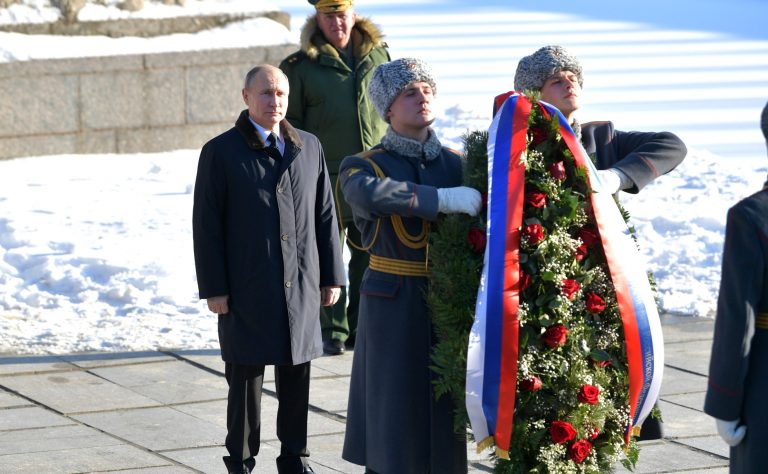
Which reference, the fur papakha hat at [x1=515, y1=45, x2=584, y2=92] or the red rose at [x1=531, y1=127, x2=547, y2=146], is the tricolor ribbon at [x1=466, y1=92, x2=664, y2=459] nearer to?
the red rose at [x1=531, y1=127, x2=547, y2=146]

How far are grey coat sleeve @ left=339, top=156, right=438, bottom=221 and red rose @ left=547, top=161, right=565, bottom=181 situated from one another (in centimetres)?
40

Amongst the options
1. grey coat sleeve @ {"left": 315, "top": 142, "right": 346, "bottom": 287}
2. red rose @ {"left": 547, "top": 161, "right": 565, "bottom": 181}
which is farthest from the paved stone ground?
red rose @ {"left": 547, "top": 161, "right": 565, "bottom": 181}

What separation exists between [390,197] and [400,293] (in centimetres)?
39

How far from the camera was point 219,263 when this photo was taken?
541 centimetres

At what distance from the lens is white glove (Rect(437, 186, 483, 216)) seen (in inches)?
187

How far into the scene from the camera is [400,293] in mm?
4957

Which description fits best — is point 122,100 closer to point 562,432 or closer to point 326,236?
point 326,236

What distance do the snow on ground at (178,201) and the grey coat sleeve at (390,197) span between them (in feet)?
10.4

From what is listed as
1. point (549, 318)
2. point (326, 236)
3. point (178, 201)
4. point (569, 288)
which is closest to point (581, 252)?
point (569, 288)

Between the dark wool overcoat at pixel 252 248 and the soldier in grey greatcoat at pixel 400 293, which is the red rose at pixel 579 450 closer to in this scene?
the soldier in grey greatcoat at pixel 400 293

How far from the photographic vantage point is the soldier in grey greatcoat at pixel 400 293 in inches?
193

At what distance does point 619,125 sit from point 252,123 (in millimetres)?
9174

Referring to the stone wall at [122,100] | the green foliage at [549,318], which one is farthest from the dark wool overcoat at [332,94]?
the stone wall at [122,100]

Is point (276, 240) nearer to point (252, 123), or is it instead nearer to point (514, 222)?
point (252, 123)
